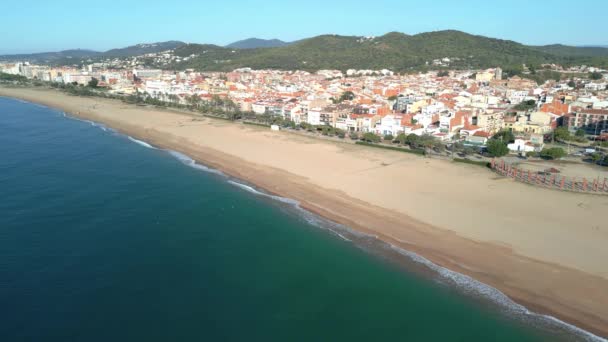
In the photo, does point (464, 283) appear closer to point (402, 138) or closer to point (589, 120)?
point (402, 138)

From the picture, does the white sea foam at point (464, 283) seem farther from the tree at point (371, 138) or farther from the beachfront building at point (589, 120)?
the beachfront building at point (589, 120)

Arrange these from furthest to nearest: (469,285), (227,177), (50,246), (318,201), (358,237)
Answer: (227,177) → (318,201) → (358,237) → (50,246) → (469,285)

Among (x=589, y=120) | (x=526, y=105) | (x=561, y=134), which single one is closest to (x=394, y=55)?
(x=526, y=105)

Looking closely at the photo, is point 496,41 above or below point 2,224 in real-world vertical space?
above

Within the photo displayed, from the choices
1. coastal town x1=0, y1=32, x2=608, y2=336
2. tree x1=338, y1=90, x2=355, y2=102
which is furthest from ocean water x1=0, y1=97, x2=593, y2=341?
tree x1=338, y1=90, x2=355, y2=102

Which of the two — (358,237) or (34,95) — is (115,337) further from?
(34,95)

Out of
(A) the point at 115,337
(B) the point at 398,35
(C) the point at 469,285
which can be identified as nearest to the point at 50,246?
(A) the point at 115,337
